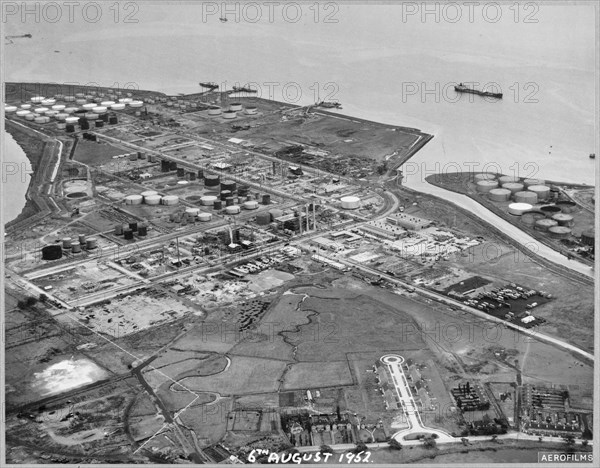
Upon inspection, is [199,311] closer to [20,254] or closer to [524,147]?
[20,254]

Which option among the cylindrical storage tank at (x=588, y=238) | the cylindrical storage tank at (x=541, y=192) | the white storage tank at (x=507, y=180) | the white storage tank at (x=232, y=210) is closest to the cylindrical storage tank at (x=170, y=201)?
the white storage tank at (x=232, y=210)

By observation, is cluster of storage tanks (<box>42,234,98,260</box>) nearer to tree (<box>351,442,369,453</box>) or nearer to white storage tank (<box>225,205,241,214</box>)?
white storage tank (<box>225,205,241,214</box>)

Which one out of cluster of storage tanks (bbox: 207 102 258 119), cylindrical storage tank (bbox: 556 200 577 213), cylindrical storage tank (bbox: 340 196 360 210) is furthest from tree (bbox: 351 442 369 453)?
cluster of storage tanks (bbox: 207 102 258 119)

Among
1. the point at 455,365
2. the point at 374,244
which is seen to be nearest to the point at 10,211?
the point at 374,244

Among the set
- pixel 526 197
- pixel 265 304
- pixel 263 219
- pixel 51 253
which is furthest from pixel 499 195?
pixel 51 253

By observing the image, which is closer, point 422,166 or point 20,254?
point 20,254

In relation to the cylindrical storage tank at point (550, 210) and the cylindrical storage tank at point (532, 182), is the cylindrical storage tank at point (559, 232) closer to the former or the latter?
the cylindrical storage tank at point (550, 210)
